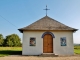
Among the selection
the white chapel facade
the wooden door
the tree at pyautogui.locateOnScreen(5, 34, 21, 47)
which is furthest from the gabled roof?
the tree at pyautogui.locateOnScreen(5, 34, 21, 47)

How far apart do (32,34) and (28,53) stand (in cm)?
273

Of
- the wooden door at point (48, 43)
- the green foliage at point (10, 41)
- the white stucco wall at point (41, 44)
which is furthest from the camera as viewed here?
the green foliage at point (10, 41)

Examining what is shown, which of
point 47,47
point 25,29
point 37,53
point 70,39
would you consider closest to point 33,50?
point 37,53

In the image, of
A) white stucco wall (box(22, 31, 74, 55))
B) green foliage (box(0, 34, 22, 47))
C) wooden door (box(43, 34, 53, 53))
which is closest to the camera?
white stucco wall (box(22, 31, 74, 55))

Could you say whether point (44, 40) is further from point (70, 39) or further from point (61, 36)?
point (70, 39)

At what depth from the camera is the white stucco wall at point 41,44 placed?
15.8m

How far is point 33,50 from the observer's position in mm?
15836

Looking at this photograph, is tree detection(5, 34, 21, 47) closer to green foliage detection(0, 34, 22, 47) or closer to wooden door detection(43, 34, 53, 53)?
green foliage detection(0, 34, 22, 47)

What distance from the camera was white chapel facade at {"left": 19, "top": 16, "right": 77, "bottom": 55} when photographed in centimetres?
1581

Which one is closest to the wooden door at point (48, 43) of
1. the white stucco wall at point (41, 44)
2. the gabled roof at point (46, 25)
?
the white stucco wall at point (41, 44)

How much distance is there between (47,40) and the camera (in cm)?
1614

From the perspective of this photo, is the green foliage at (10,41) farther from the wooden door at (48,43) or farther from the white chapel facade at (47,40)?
the wooden door at (48,43)

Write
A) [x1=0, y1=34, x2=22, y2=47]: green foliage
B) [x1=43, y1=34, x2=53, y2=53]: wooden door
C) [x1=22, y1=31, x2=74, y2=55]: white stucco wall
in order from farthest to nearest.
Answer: [x1=0, y1=34, x2=22, y2=47]: green foliage → [x1=43, y1=34, x2=53, y2=53]: wooden door → [x1=22, y1=31, x2=74, y2=55]: white stucco wall

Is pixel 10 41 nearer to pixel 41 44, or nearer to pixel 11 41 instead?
pixel 11 41
